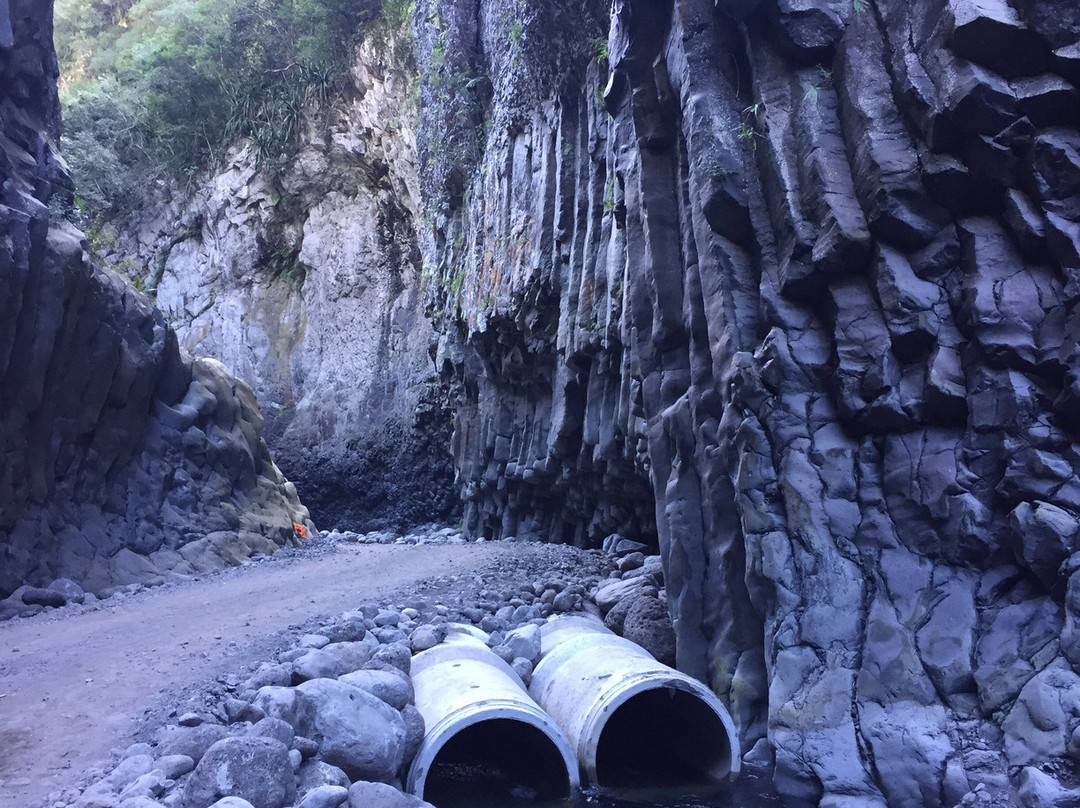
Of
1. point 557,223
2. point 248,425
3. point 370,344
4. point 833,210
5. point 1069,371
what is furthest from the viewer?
point 370,344

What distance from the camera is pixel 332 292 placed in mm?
29672

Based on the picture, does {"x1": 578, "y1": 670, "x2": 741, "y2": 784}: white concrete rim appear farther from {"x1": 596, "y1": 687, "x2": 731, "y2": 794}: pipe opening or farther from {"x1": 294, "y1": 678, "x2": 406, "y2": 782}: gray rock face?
{"x1": 294, "y1": 678, "x2": 406, "y2": 782}: gray rock face

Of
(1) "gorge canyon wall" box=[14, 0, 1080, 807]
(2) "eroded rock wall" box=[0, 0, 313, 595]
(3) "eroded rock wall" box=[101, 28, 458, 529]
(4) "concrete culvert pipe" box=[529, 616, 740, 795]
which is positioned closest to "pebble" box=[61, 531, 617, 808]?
(4) "concrete culvert pipe" box=[529, 616, 740, 795]

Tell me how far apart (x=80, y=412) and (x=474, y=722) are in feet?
30.7

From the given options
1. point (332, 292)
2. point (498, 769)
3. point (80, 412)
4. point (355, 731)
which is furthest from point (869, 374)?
point (332, 292)

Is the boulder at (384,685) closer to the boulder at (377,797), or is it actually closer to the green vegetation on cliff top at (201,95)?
the boulder at (377,797)

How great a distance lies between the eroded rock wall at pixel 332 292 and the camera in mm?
26750

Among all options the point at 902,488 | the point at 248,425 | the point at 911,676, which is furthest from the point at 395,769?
the point at 248,425

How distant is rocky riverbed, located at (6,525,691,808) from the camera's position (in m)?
4.05

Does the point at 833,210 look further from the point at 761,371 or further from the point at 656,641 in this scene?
the point at 656,641

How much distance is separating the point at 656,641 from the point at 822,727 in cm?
244

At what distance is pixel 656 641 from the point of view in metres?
7.50

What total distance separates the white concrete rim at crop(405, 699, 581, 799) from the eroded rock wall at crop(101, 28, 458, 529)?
20.0 meters

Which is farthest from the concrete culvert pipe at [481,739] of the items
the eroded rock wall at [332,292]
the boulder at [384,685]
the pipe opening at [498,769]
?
the eroded rock wall at [332,292]
